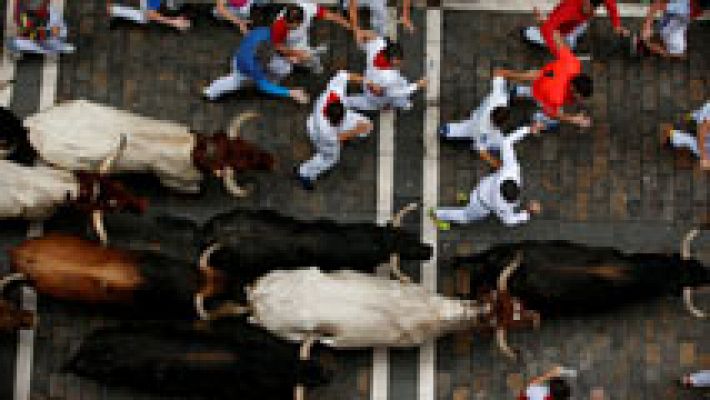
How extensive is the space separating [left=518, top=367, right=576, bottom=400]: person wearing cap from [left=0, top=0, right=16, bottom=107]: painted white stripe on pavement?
27.1 ft

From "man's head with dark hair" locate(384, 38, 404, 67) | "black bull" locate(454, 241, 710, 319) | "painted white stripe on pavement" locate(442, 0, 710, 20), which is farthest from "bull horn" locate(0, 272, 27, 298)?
"painted white stripe on pavement" locate(442, 0, 710, 20)

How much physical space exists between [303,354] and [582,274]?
12.2 ft

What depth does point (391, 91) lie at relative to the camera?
708 inches

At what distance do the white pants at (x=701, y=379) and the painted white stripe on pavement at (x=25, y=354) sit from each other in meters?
8.90

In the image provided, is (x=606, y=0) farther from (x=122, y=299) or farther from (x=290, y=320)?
(x=122, y=299)

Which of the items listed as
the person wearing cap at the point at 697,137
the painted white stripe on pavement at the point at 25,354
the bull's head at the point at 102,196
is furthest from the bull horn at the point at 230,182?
the person wearing cap at the point at 697,137

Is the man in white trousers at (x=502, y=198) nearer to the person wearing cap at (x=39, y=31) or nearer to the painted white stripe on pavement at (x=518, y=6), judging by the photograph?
the painted white stripe on pavement at (x=518, y=6)

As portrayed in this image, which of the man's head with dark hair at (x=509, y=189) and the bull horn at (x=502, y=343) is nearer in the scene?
the bull horn at (x=502, y=343)

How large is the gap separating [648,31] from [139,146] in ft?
24.7

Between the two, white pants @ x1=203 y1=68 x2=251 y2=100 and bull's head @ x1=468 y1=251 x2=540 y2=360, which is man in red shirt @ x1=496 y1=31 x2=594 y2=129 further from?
white pants @ x1=203 y1=68 x2=251 y2=100

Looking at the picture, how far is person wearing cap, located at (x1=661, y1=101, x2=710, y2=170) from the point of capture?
17.9 meters

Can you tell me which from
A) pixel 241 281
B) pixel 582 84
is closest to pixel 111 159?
pixel 241 281

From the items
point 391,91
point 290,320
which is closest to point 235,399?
point 290,320

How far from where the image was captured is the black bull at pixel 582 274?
16.7 meters
